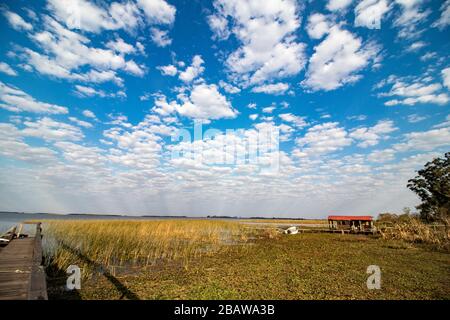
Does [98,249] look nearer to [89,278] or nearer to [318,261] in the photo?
[89,278]

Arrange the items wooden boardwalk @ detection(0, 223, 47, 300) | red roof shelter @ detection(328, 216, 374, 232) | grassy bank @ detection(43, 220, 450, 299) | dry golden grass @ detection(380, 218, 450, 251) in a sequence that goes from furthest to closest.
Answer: red roof shelter @ detection(328, 216, 374, 232) → dry golden grass @ detection(380, 218, 450, 251) → grassy bank @ detection(43, 220, 450, 299) → wooden boardwalk @ detection(0, 223, 47, 300)

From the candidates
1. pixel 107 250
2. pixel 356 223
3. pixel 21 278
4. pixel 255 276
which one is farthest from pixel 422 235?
pixel 21 278

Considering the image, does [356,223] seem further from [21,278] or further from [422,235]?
[21,278]

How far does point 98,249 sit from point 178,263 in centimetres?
534

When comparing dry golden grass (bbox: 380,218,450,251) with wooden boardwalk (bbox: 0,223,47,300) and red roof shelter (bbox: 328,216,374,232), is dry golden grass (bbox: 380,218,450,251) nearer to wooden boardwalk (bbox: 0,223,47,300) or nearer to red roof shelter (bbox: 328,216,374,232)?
red roof shelter (bbox: 328,216,374,232)

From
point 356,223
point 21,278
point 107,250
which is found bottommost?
point 107,250

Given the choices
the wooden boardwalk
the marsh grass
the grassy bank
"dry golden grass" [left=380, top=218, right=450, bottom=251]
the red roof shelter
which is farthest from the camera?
the red roof shelter

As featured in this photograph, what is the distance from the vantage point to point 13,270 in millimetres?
8562

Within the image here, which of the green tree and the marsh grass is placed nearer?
the marsh grass

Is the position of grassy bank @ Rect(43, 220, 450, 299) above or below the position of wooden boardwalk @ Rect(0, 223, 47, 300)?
below

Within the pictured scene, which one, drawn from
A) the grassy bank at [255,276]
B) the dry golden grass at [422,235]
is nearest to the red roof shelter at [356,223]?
the dry golden grass at [422,235]

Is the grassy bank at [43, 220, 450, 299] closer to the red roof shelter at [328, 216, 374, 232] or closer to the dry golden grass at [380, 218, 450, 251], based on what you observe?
the dry golden grass at [380, 218, 450, 251]

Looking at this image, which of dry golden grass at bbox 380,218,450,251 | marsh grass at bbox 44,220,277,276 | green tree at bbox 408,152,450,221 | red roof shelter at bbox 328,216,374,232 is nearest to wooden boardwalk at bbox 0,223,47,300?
marsh grass at bbox 44,220,277,276
